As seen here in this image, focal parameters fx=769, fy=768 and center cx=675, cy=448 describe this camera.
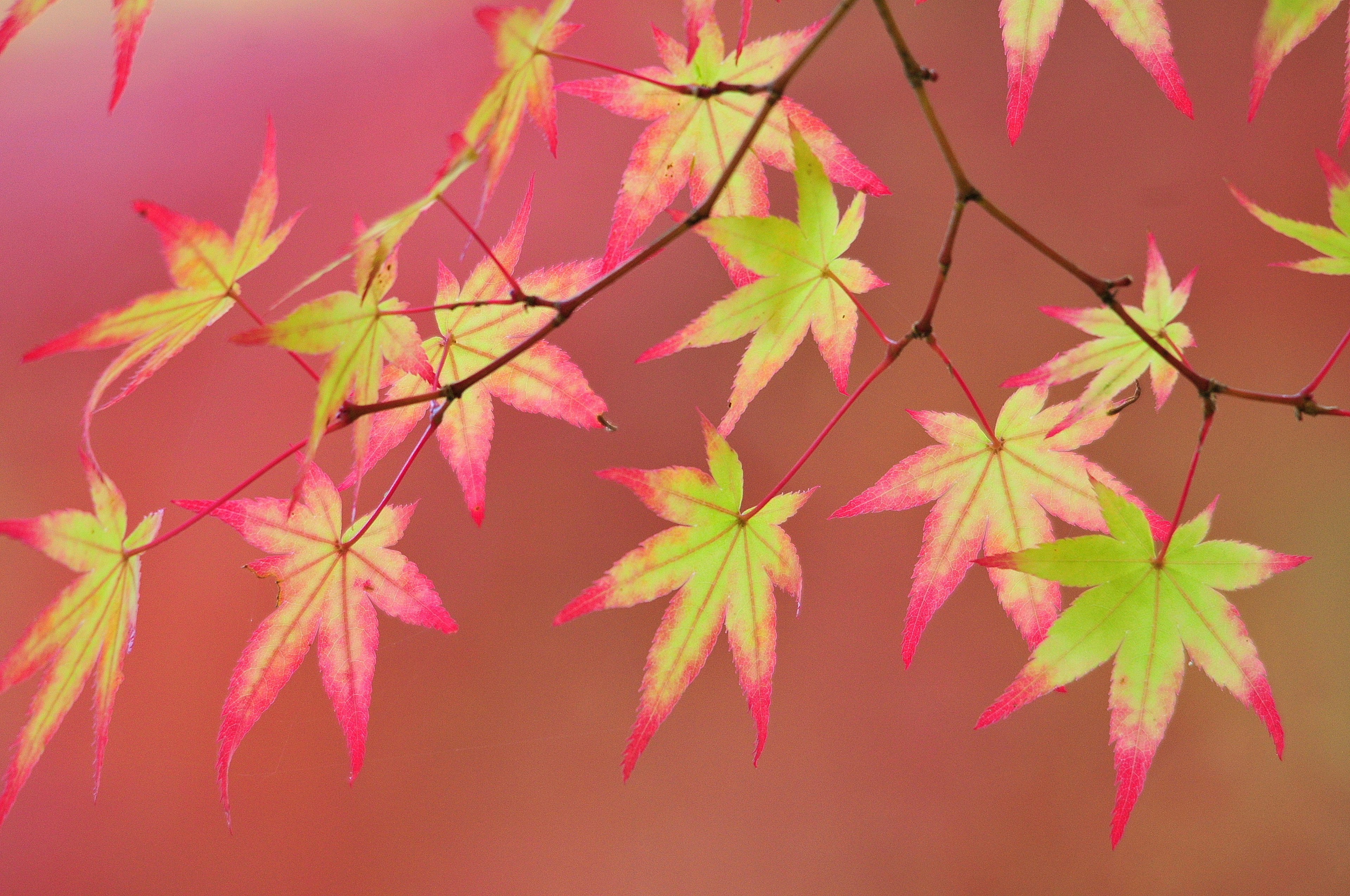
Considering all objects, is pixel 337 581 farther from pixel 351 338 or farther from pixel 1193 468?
pixel 1193 468

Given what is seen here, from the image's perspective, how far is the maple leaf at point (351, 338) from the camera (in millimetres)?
262

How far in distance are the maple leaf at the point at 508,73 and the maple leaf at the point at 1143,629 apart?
0.29m

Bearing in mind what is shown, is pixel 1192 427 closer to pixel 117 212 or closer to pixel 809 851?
pixel 809 851

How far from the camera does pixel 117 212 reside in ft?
3.13

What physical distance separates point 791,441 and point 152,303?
0.77 m

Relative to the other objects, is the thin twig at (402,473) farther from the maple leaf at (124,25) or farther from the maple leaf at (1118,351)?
the maple leaf at (1118,351)

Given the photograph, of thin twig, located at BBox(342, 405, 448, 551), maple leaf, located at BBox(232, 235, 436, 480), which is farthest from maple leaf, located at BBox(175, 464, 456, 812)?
maple leaf, located at BBox(232, 235, 436, 480)

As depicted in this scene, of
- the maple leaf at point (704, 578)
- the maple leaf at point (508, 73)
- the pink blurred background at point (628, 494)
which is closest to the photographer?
the maple leaf at point (508, 73)

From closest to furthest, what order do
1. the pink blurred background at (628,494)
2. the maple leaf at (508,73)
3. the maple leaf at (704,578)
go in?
1. the maple leaf at (508,73)
2. the maple leaf at (704,578)
3. the pink blurred background at (628,494)

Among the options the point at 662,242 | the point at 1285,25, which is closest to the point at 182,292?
the point at 662,242

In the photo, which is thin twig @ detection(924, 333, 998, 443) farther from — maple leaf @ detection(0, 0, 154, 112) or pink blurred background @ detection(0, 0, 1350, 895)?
pink blurred background @ detection(0, 0, 1350, 895)

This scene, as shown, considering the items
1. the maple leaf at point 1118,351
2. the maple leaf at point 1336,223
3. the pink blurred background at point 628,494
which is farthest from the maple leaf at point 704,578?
the pink blurred background at point 628,494

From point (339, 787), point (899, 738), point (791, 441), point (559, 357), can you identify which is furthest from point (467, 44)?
point (899, 738)

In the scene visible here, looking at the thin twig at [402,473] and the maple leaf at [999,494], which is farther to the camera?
the maple leaf at [999,494]
